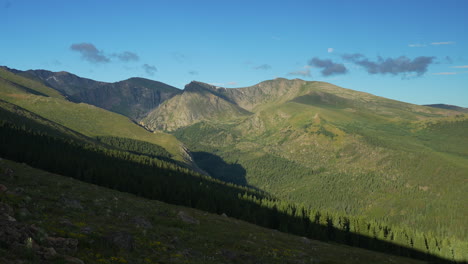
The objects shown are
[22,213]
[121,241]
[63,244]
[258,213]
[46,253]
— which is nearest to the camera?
[46,253]

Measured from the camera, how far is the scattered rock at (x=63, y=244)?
2235 cm

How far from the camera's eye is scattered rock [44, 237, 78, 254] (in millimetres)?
22345

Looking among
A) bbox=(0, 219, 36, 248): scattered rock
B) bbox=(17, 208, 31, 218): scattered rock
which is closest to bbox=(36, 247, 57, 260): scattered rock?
bbox=(0, 219, 36, 248): scattered rock


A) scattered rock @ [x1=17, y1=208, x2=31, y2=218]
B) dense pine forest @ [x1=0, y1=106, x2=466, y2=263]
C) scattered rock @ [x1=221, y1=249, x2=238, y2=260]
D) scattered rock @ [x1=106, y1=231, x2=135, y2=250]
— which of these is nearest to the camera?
scattered rock @ [x1=106, y1=231, x2=135, y2=250]

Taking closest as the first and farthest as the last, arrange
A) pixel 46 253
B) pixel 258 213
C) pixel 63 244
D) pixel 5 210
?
pixel 46 253
pixel 63 244
pixel 5 210
pixel 258 213

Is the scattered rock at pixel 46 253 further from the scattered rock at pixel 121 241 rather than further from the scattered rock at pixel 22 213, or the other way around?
the scattered rock at pixel 22 213

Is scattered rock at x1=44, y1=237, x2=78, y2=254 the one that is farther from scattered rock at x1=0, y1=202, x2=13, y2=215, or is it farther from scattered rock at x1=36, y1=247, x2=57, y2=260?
scattered rock at x1=0, y1=202, x2=13, y2=215

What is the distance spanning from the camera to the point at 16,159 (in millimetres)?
114312

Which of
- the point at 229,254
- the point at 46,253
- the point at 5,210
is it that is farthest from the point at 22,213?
the point at 229,254

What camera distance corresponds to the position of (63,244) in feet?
76.6

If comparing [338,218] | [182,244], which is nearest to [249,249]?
[182,244]

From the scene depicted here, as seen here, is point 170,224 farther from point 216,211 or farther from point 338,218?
point 338,218

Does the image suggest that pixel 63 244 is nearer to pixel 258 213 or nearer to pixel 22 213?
pixel 22 213

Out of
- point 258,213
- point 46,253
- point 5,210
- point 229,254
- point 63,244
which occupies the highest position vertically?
point 46,253
